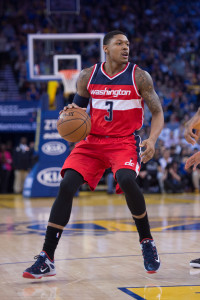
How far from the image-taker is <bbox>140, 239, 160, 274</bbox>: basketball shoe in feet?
15.1

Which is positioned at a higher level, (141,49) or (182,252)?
(141,49)

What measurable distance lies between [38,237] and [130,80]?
9.84 ft

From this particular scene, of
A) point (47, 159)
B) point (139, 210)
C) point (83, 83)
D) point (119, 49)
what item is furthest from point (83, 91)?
point (47, 159)

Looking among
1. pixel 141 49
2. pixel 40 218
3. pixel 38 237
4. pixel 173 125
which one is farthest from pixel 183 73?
pixel 38 237

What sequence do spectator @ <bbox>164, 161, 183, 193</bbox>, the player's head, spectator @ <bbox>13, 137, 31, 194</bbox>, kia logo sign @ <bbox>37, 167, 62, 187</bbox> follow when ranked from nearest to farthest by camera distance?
the player's head → kia logo sign @ <bbox>37, 167, 62, 187</bbox> → spectator @ <bbox>164, 161, 183, 193</bbox> → spectator @ <bbox>13, 137, 31, 194</bbox>

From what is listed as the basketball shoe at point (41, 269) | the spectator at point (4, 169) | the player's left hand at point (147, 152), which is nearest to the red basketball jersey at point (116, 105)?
the player's left hand at point (147, 152)

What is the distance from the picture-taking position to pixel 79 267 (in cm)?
497

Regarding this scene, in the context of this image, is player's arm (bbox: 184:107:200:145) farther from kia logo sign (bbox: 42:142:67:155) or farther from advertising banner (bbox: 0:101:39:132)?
advertising banner (bbox: 0:101:39:132)

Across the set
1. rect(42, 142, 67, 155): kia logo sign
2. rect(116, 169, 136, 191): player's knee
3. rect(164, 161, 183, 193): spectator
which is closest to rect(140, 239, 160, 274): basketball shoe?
rect(116, 169, 136, 191): player's knee

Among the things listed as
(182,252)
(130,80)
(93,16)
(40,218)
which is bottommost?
(40,218)

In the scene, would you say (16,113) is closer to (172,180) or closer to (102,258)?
(172,180)

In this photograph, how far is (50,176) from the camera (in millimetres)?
14680

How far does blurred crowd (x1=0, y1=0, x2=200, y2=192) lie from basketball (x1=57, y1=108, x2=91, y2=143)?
1226 centimetres

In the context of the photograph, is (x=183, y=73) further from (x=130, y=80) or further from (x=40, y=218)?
(x=130, y=80)
